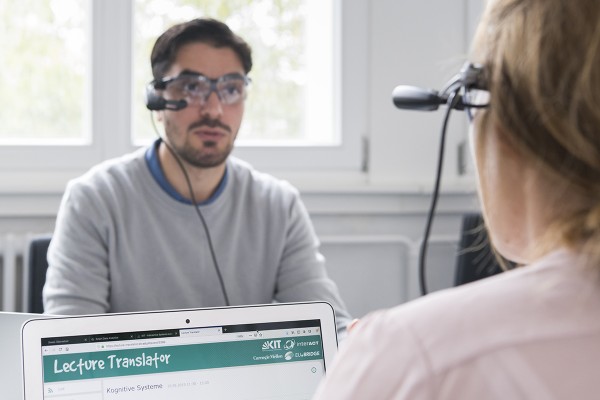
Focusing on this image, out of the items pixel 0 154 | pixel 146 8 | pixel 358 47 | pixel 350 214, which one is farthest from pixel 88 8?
pixel 350 214

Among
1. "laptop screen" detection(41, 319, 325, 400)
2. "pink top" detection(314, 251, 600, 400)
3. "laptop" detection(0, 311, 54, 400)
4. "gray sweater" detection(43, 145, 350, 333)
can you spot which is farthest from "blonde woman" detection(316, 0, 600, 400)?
"gray sweater" detection(43, 145, 350, 333)

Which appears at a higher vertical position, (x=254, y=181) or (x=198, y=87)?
(x=198, y=87)

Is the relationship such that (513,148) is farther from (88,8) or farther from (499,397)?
(88,8)

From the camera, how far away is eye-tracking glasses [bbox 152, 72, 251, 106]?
1.83 m

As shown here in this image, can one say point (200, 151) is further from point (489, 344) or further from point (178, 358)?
point (489, 344)

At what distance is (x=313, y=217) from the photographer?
254 cm

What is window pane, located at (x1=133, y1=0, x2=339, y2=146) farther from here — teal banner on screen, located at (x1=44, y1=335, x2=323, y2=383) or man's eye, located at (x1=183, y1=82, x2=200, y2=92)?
teal banner on screen, located at (x1=44, y1=335, x2=323, y2=383)

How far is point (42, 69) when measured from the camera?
2555 mm

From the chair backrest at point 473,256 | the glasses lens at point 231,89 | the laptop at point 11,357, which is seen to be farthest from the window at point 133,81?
the laptop at point 11,357

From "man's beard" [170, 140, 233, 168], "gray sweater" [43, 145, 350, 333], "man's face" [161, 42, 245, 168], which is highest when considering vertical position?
"man's face" [161, 42, 245, 168]

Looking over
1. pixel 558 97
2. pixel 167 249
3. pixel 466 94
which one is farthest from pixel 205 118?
pixel 558 97

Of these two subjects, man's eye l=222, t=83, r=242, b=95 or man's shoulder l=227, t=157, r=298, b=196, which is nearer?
man's eye l=222, t=83, r=242, b=95

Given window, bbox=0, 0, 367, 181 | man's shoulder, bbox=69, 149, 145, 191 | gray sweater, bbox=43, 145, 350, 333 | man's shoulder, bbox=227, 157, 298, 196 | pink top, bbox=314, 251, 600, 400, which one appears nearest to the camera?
pink top, bbox=314, 251, 600, 400

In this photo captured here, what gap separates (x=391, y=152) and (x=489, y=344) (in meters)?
2.15
